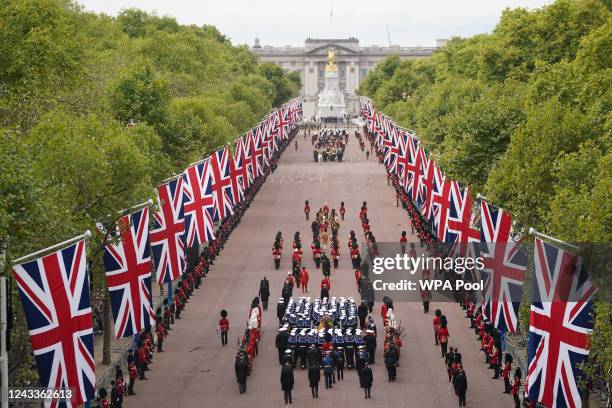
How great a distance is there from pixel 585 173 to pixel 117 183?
45.6 ft

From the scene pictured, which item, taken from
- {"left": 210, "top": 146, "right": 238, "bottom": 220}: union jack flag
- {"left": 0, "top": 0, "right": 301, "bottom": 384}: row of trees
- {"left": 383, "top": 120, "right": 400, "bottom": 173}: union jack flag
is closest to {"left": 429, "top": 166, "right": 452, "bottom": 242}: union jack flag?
{"left": 210, "top": 146, "right": 238, "bottom": 220}: union jack flag

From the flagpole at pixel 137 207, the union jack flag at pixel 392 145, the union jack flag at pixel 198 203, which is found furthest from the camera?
the union jack flag at pixel 392 145

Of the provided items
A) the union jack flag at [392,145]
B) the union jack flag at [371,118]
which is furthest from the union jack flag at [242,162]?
the union jack flag at [371,118]

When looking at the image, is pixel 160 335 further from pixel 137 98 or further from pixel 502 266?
pixel 137 98

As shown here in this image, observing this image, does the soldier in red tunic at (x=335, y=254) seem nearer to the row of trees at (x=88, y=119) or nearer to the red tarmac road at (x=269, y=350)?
the red tarmac road at (x=269, y=350)

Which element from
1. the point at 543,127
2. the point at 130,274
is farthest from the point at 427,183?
the point at 130,274

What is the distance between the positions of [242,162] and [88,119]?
1173 inches

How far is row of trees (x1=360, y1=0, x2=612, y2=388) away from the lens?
3059cm

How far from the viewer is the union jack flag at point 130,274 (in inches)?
1345

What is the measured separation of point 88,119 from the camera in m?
42.0

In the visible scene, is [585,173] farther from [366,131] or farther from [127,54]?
[366,131]

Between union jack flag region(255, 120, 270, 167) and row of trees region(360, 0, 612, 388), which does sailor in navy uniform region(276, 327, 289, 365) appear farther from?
union jack flag region(255, 120, 270, 167)

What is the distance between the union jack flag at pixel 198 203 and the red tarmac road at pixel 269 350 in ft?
10.0

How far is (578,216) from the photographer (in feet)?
99.2
